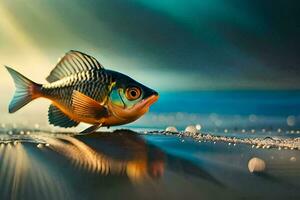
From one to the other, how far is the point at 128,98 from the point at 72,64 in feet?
0.56

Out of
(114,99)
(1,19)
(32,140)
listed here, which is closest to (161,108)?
(114,99)

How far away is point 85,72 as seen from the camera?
4.13ft

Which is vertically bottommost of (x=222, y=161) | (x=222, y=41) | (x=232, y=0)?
(x=222, y=161)

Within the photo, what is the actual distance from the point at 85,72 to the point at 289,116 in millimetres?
556

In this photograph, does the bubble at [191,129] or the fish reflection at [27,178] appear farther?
the bubble at [191,129]

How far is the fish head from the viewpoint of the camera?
1.23 m

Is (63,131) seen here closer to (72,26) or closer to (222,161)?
(72,26)

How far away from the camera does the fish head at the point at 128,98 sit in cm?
123

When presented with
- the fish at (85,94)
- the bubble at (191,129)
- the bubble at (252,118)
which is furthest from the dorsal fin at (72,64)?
the bubble at (252,118)

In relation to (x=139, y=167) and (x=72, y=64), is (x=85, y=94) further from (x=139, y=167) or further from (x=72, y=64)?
(x=139, y=167)

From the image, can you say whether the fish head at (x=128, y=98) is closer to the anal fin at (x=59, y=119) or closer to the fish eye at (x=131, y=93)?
the fish eye at (x=131, y=93)

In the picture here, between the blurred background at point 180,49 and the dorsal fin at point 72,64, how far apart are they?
1 cm

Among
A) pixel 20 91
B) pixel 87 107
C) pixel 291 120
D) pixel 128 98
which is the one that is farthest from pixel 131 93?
pixel 291 120

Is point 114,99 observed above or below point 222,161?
above
